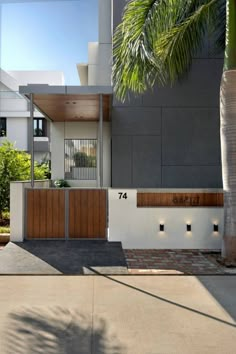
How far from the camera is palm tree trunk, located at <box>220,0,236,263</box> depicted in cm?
658

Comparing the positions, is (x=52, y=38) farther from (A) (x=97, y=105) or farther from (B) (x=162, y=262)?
(B) (x=162, y=262)

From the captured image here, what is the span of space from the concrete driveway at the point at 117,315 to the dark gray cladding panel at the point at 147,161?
16.4ft

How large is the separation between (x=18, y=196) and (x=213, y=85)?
6879 mm

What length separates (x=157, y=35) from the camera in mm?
6840

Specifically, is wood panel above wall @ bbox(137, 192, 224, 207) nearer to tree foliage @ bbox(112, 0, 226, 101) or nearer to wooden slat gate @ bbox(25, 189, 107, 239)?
wooden slat gate @ bbox(25, 189, 107, 239)

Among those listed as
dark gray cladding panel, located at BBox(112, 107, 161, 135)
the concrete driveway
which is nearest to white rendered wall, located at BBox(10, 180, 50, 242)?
the concrete driveway

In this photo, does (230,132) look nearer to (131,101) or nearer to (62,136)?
(131,101)

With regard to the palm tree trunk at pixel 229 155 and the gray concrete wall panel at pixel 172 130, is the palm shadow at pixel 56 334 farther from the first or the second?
the gray concrete wall panel at pixel 172 130

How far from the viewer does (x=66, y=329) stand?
3.65m

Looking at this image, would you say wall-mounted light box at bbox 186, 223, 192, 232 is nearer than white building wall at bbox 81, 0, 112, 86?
Yes

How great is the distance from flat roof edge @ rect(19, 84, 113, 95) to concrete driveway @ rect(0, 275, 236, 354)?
4590 millimetres

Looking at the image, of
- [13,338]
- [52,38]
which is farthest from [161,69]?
[52,38]

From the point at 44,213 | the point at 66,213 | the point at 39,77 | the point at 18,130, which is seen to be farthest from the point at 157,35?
the point at 39,77

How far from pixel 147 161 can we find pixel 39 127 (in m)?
18.8
